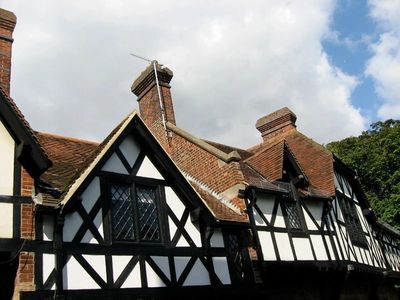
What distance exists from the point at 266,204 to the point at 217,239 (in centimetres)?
235

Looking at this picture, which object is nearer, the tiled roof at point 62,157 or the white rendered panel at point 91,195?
the white rendered panel at point 91,195

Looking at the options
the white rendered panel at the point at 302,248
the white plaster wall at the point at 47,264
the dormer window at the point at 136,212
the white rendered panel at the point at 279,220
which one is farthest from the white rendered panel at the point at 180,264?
the white rendered panel at the point at 302,248

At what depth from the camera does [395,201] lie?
24516 millimetres

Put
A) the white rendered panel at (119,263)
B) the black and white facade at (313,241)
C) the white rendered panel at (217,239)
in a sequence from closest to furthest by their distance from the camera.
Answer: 1. the white rendered panel at (119,263)
2. the white rendered panel at (217,239)
3. the black and white facade at (313,241)

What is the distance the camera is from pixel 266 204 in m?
11.2

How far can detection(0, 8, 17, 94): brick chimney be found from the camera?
852 centimetres

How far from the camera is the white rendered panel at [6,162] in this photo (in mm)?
6871

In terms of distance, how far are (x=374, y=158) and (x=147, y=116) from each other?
18.3 m

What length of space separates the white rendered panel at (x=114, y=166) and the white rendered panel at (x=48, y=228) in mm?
1564

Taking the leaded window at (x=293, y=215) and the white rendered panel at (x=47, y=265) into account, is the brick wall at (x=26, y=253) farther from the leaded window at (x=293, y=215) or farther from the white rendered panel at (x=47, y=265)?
the leaded window at (x=293, y=215)

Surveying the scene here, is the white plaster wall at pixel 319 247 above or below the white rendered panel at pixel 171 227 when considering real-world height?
below

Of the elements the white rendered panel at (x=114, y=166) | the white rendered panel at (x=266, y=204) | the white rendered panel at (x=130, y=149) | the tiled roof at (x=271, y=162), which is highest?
the tiled roof at (x=271, y=162)

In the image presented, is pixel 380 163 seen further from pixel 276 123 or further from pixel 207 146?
pixel 207 146

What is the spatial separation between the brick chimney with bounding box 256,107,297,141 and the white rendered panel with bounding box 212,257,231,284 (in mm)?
9219
